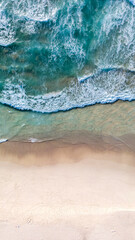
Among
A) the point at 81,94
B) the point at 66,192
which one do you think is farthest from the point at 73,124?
the point at 66,192

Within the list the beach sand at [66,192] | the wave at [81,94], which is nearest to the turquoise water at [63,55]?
the wave at [81,94]

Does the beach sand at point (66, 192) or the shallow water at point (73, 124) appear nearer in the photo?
the beach sand at point (66, 192)

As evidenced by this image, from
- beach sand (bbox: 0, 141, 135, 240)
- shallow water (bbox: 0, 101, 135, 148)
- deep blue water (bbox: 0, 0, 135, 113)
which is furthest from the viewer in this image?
shallow water (bbox: 0, 101, 135, 148)

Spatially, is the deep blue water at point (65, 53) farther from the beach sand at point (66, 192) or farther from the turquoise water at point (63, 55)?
the beach sand at point (66, 192)

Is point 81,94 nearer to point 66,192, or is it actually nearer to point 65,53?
point 65,53

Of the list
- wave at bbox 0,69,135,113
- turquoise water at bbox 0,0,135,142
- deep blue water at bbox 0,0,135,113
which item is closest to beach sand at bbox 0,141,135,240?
turquoise water at bbox 0,0,135,142

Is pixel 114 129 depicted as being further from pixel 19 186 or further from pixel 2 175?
pixel 2 175

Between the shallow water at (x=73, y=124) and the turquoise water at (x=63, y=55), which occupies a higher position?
the turquoise water at (x=63, y=55)

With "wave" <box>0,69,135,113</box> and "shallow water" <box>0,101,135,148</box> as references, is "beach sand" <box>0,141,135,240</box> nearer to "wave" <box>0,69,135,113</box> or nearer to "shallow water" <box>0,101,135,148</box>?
"shallow water" <box>0,101,135,148</box>
